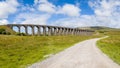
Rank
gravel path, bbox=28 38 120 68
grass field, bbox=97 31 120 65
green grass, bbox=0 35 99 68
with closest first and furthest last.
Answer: gravel path, bbox=28 38 120 68
green grass, bbox=0 35 99 68
grass field, bbox=97 31 120 65

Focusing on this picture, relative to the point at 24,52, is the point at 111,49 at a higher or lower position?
lower

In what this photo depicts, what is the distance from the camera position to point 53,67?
17.9 metres

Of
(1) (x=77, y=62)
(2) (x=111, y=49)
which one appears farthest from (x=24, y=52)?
(2) (x=111, y=49)

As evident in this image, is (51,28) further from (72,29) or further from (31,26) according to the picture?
(72,29)

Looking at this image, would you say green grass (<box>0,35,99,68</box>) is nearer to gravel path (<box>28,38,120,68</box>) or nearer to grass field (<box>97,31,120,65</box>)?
gravel path (<box>28,38,120,68</box>)

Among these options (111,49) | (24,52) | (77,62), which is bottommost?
(111,49)

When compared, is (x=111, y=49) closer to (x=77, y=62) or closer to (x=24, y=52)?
(x=24, y=52)

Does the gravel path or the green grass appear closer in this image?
the gravel path

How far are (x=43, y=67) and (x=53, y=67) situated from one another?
1.00 metres

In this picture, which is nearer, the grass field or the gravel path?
the gravel path

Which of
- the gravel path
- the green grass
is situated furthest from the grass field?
the green grass

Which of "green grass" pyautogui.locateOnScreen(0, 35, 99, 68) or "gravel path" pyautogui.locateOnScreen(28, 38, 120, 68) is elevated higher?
"gravel path" pyautogui.locateOnScreen(28, 38, 120, 68)

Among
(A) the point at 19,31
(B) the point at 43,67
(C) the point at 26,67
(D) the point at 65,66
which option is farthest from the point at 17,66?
(A) the point at 19,31

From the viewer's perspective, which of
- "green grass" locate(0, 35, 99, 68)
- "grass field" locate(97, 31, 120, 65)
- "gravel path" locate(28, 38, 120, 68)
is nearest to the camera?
"gravel path" locate(28, 38, 120, 68)
